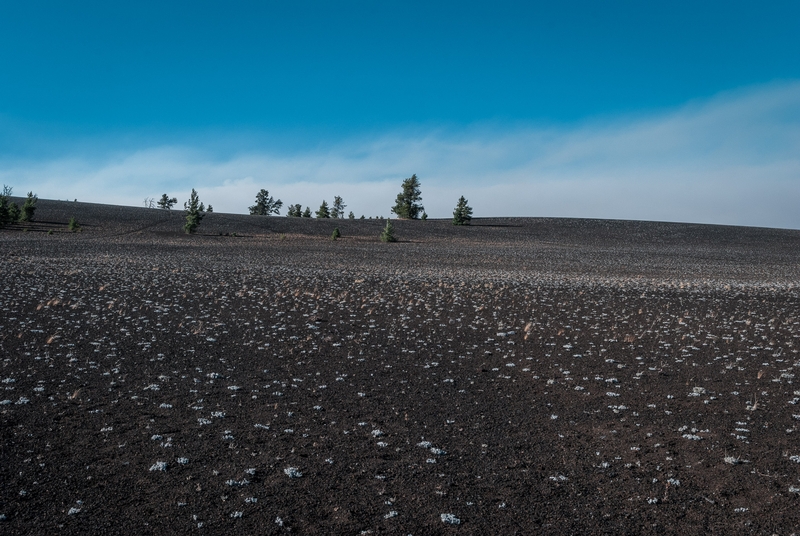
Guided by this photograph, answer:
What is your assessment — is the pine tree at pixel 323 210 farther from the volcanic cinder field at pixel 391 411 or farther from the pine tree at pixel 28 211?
the volcanic cinder field at pixel 391 411

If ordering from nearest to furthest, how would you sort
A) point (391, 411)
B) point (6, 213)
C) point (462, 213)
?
point (391, 411), point (6, 213), point (462, 213)

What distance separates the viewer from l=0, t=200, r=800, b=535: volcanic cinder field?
6.71 metres

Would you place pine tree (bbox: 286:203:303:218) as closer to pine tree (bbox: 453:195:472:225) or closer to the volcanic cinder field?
pine tree (bbox: 453:195:472:225)

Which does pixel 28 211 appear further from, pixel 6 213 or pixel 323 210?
pixel 323 210

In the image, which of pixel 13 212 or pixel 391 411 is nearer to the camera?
pixel 391 411

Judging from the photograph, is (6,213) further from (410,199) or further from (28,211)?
(410,199)

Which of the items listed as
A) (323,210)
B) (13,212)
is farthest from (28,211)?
(323,210)

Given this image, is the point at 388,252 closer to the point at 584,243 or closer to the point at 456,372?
the point at 584,243

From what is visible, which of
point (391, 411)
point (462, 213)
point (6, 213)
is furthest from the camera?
point (462, 213)

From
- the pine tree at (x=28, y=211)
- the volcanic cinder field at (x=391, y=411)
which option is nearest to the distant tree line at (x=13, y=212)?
the pine tree at (x=28, y=211)

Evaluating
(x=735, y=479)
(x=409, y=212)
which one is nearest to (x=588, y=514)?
(x=735, y=479)

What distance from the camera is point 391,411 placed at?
10.2 metres

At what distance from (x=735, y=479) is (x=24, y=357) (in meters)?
14.4

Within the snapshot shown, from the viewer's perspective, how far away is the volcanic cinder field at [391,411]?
671cm
